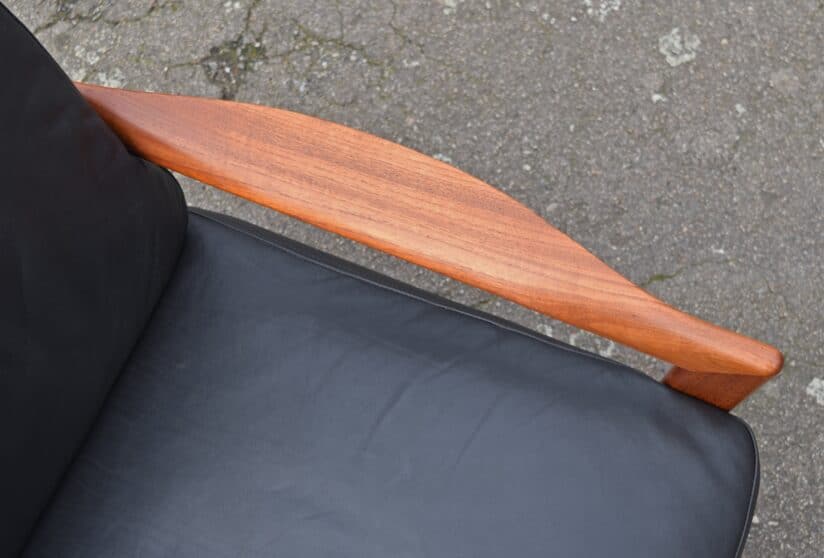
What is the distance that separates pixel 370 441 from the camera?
88cm

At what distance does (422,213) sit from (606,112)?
0.81m

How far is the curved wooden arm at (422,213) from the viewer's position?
740 mm

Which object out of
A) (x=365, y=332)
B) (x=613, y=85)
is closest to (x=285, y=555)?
(x=365, y=332)

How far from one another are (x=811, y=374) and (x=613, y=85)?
0.61 metres

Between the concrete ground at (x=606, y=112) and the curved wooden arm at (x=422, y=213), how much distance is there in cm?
55

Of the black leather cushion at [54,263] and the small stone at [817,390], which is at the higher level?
the black leather cushion at [54,263]

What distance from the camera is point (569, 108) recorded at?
1.49m

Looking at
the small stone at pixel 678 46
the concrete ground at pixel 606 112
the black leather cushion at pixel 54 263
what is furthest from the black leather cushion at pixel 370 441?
the small stone at pixel 678 46

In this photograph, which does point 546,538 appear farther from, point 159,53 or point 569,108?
point 159,53

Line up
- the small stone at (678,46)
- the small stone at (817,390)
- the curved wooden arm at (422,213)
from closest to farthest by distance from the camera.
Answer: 1. the curved wooden arm at (422,213)
2. the small stone at (817,390)
3. the small stone at (678,46)

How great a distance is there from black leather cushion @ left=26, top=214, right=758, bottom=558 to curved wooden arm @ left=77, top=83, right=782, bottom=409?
11 cm

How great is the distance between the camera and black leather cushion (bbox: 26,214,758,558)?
2.69ft

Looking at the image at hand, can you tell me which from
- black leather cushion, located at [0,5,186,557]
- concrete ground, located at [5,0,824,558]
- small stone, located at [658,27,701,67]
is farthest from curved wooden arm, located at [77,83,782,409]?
small stone, located at [658,27,701,67]

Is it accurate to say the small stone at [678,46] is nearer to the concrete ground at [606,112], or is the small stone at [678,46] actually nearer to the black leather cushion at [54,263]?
the concrete ground at [606,112]
